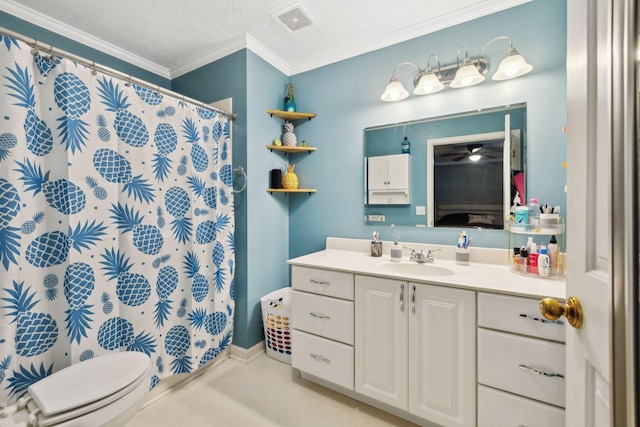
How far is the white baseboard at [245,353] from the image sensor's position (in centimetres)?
209

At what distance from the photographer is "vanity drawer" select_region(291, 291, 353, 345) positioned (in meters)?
1.55

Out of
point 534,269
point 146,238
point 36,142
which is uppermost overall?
point 36,142

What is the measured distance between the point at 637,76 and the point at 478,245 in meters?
1.50

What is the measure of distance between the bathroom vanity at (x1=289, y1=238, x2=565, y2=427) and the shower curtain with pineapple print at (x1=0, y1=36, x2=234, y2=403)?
2.53 feet

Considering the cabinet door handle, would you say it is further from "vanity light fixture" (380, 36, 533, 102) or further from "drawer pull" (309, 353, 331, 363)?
"vanity light fixture" (380, 36, 533, 102)

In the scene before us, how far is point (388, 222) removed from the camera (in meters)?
2.03

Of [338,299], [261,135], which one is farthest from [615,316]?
[261,135]

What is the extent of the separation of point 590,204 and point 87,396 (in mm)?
1743

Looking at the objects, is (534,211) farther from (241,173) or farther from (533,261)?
(241,173)

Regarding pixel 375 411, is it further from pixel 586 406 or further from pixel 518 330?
pixel 586 406

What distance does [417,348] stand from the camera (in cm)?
135

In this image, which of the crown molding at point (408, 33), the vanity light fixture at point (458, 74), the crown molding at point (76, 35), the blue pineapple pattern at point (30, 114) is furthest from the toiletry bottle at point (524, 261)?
the crown molding at point (76, 35)

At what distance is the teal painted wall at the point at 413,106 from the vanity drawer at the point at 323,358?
0.82 metres

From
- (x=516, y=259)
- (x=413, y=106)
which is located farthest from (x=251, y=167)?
(x=516, y=259)
